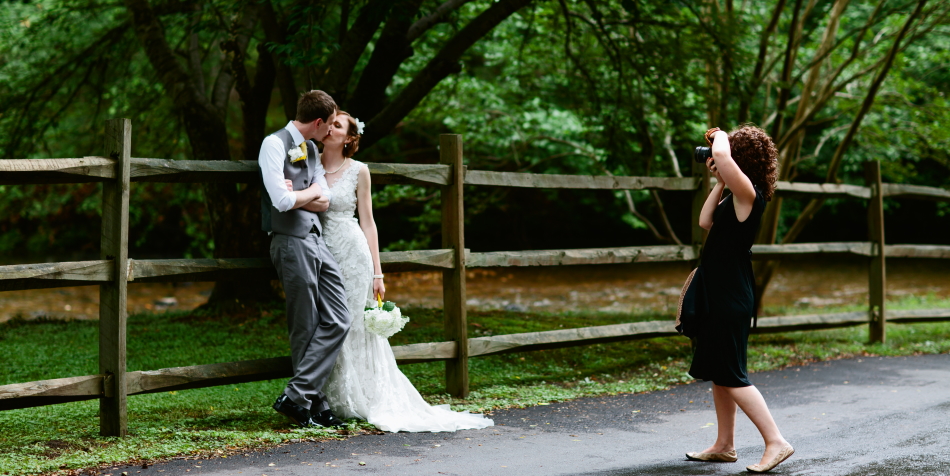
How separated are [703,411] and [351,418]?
233 centimetres

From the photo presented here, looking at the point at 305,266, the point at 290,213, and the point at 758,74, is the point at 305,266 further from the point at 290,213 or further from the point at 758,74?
the point at 758,74

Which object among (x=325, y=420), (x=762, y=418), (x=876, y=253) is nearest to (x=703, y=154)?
(x=762, y=418)

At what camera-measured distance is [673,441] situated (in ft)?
15.4

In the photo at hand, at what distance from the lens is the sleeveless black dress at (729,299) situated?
406 cm

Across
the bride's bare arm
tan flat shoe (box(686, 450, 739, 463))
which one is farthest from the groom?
tan flat shoe (box(686, 450, 739, 463))

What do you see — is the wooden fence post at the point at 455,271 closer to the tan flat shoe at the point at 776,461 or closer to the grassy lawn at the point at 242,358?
the grassy lawn at the point at 242,358

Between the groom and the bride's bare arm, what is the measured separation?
0.86ft

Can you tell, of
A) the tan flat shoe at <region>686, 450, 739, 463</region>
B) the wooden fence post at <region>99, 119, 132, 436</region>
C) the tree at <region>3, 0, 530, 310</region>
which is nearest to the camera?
the tan flat shoe at <region>686, 450, 739, 463</region>

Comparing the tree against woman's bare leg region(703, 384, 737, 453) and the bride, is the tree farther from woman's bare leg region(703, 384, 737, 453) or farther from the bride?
woman's bare leg region(703, 384, 737, 453)

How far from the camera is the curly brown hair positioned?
4.09 metres

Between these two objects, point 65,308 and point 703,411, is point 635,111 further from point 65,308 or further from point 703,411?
point 65,308

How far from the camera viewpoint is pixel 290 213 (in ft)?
15.6

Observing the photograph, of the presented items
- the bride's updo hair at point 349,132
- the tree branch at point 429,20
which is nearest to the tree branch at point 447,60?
the tree branch at point 429,20

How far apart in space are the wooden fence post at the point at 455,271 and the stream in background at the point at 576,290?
730 centimetres
